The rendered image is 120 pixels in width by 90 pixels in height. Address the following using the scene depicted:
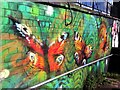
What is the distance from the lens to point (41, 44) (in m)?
5.89

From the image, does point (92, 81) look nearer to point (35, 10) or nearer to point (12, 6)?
point (35, 10)

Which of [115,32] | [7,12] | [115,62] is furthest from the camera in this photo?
[115,32]

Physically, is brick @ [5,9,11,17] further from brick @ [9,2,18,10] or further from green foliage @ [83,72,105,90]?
green foliage @ [83,72,105,90]

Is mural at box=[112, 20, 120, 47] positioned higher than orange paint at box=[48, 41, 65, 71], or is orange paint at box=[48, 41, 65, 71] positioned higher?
orange paint at box=[48, 41, 65, 71]

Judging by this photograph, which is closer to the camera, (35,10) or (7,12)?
(7,12)

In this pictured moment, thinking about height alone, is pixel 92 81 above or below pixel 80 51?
below

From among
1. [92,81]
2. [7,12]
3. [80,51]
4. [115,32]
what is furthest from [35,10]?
[115,32]

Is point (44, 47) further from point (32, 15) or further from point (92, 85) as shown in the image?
point (92, 85)

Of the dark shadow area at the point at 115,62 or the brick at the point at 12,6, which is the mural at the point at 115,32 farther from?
the brick at the point at 12,6

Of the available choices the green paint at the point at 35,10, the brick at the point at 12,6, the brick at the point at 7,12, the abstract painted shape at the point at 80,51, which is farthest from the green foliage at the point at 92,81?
the brick at the point at 7,12

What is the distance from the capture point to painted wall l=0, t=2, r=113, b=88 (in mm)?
4840

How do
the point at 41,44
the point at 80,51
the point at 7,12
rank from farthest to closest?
1. the point at 80,51
2. the point at 41,44
3. the point at 7,12

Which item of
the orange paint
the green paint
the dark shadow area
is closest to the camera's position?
the green paint

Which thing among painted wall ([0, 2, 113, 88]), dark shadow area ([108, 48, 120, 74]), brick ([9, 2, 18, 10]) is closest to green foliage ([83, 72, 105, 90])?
painted wall ([0, 2, 113, 88])
